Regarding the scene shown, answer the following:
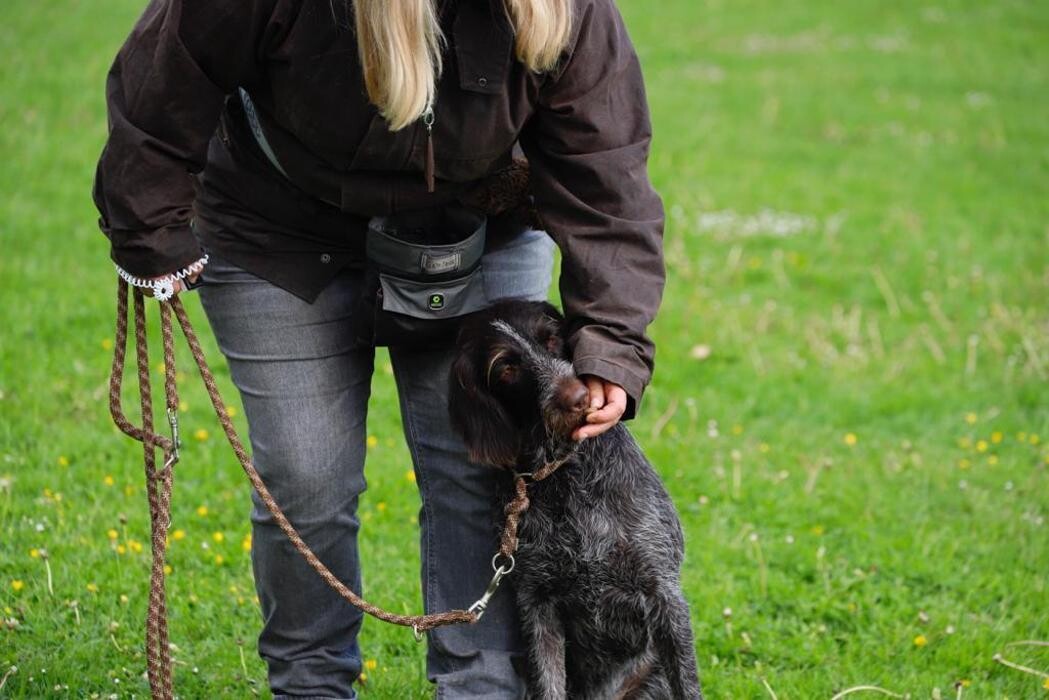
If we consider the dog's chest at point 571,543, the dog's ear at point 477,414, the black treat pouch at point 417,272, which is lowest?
the dog's chest at point 571,543

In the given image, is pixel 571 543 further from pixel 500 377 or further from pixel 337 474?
pixel 337 474

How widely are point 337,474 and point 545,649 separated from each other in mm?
797

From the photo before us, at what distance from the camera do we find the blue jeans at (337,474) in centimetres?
357

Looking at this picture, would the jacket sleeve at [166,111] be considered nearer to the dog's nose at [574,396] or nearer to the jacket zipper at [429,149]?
the jacket zipper at [429,149]

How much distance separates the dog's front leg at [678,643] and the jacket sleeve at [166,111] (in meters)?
1.62

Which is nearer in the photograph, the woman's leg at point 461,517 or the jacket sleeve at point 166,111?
the jacket sleeve at point 166,111

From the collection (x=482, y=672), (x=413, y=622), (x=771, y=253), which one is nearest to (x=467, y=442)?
(x=413, y=622)

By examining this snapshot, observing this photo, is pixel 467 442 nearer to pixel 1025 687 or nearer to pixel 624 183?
pixel 624 183

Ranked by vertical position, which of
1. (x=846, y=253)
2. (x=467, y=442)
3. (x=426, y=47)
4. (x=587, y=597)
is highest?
(x=426, y=47)

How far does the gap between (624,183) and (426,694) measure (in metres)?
1.88

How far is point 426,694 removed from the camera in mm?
4246

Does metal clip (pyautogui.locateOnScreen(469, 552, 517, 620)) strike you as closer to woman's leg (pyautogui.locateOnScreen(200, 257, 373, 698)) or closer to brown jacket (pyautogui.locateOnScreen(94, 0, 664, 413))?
woman's leg (pyautogui.locateOnScreen(200, 257, 373, 698))

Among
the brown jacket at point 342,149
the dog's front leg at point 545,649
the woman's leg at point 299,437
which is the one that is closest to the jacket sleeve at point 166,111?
the brown jacket at point 342,149

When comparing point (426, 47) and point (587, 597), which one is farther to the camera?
point (587, 597)
